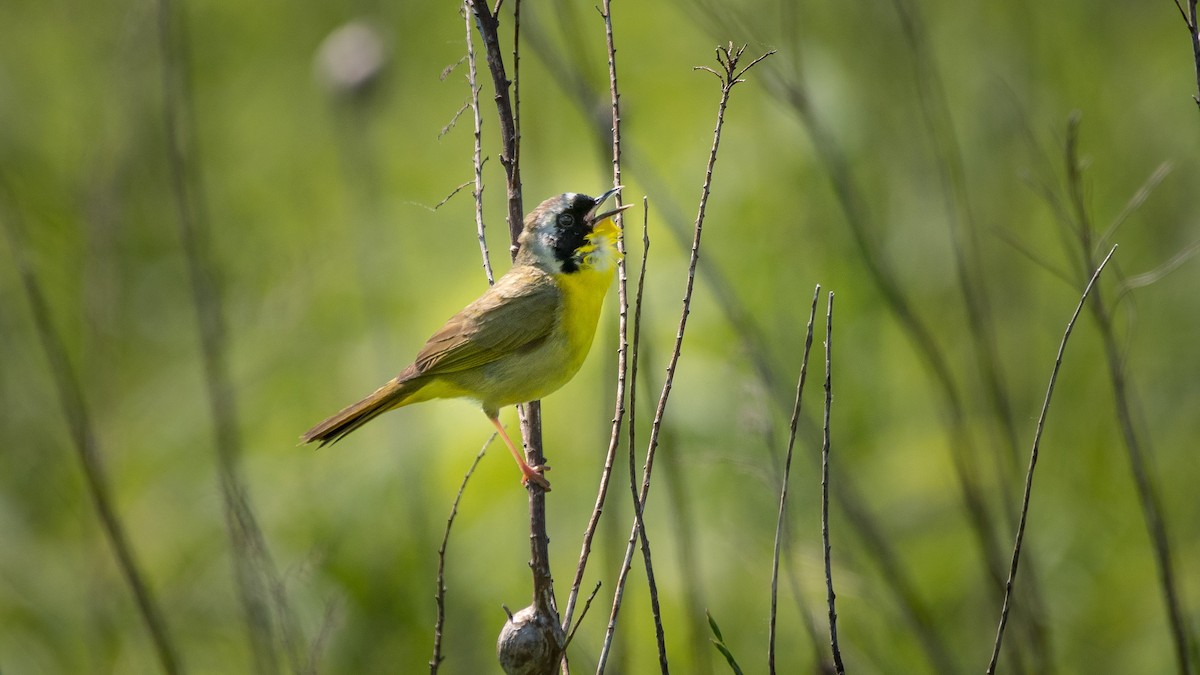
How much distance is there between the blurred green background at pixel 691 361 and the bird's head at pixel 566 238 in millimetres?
340

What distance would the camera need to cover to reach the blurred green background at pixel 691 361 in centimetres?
431

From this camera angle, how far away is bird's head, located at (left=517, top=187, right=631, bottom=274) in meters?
3.36

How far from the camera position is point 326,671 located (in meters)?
4.58

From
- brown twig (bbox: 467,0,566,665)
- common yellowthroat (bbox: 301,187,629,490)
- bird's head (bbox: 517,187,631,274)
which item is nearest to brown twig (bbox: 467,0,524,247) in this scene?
brown twig (bbox: 467,0,566,665)

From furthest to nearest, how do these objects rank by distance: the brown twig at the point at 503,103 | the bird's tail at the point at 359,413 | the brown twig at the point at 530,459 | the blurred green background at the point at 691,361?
the blurred green background at the point at 691,361 → the bird's tail at the point at 359,413 → the brown twig at the point at 503,103 → the brown twig at the point at 530,459

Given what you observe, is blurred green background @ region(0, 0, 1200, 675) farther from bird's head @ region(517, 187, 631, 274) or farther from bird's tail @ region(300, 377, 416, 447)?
bird's tail @ region(300, 377, 416, 447)

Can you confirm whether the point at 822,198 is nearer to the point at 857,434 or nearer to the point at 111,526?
the point at 857,434

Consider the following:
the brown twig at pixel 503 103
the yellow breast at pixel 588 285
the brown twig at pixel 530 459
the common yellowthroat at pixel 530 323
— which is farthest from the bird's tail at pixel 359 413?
the brown twig at pixel 503 103

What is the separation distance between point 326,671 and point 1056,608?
2.60m

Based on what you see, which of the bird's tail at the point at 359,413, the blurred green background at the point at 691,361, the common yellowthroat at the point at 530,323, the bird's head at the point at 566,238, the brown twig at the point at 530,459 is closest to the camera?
the brown twig at the point at 530,459

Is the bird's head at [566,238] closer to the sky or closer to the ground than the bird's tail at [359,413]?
closer to the sky

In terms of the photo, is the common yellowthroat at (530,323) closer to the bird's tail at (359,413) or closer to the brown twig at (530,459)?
the bird's tail at (359,413)

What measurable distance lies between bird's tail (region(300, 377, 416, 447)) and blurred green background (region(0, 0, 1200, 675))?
547mm

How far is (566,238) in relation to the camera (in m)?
3.40
